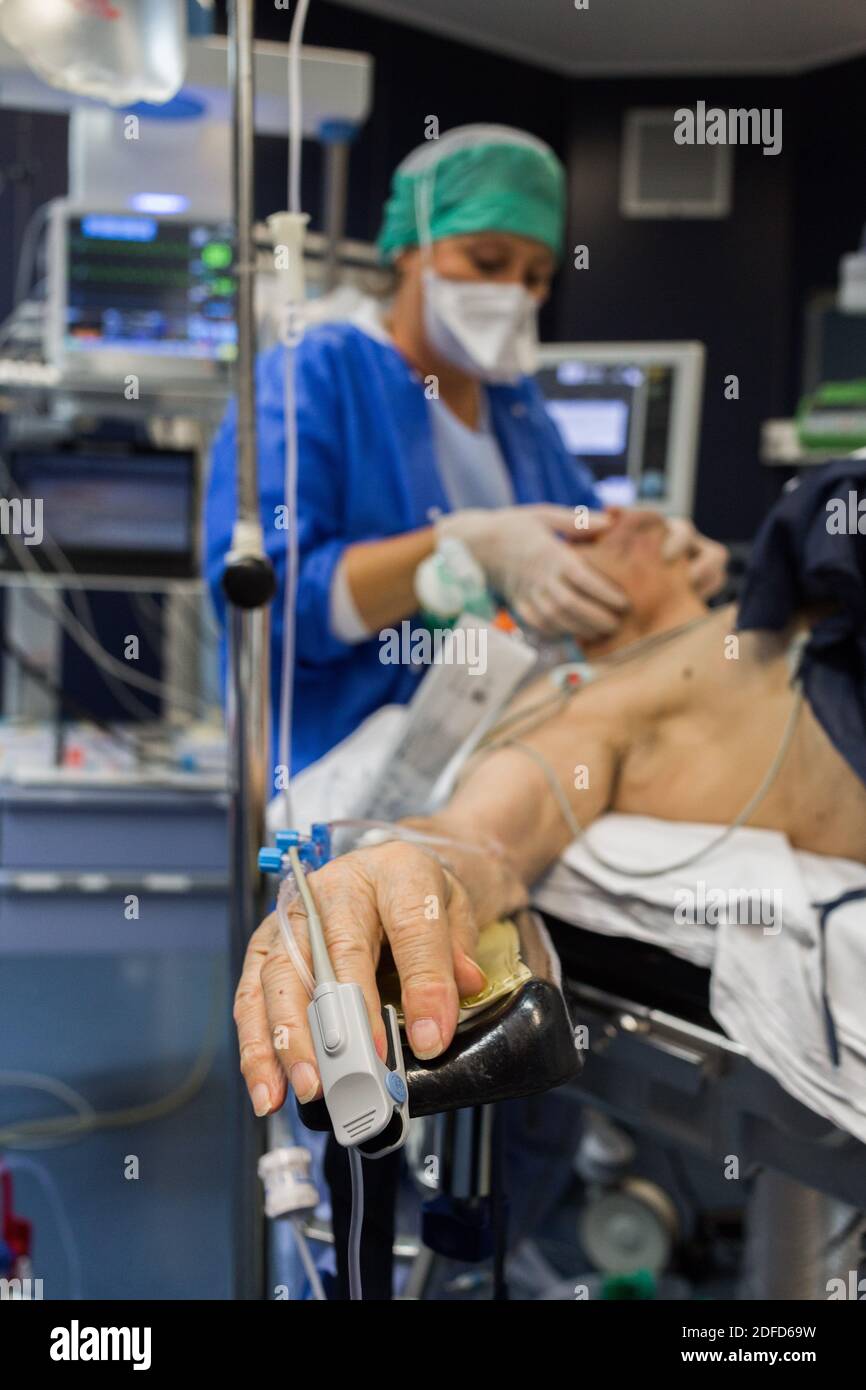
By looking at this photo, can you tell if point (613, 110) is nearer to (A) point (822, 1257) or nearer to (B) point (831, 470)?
(B) point (831, 470)

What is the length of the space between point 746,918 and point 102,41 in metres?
0.99

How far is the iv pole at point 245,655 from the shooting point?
1063 millimetres

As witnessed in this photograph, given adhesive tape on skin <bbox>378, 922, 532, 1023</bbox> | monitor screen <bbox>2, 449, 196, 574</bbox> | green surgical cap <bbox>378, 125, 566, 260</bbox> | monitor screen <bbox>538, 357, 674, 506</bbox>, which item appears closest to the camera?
adhesive tape on skin <bbox>378, 922, 532, 1023</bbox>

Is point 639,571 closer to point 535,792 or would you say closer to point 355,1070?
point 535,792

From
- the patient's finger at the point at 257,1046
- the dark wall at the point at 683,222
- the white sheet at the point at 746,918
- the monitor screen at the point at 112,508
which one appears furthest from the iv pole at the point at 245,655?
the dark wall at the point at 683,222

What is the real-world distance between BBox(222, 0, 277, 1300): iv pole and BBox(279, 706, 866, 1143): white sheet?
227 mm

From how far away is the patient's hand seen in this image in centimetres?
70

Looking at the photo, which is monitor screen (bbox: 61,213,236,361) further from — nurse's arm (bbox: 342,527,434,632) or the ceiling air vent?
the ceiling air vent

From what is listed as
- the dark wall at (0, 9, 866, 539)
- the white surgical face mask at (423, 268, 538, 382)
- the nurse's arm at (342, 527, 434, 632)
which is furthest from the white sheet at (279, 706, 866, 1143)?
the dark wall at (0, 9, 866, 539)

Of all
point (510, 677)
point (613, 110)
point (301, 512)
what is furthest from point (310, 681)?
point (613, 110)


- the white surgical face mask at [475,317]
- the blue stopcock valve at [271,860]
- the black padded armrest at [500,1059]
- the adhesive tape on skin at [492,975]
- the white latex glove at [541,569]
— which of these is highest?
the white surgical face mask at [475,317]

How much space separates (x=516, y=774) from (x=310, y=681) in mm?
468

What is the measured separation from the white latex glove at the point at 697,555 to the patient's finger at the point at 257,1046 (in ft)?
2.77

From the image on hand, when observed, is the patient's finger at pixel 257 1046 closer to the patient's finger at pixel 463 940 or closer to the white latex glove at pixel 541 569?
the patient's finger at pixel 463 940
